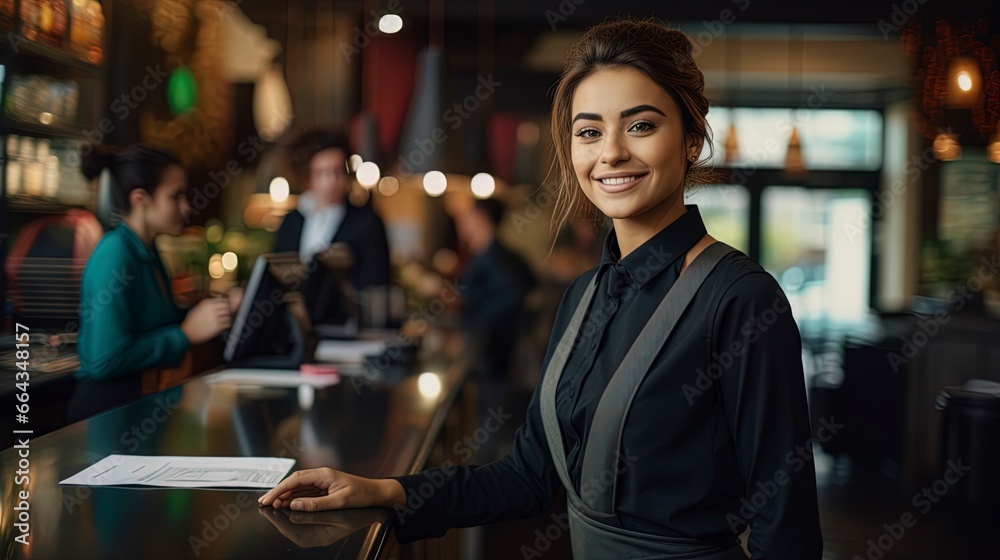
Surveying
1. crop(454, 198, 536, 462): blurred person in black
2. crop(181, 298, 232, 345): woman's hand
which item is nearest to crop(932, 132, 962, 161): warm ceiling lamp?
crop(454, 198, 536, 462): blurred person in black

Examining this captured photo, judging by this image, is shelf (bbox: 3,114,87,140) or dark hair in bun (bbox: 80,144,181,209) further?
dark hair in bun (bbox: 80,144,181,209)

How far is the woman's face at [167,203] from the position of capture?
2.76 meters

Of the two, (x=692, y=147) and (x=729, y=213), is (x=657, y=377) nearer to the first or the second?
(x=692, y=147)

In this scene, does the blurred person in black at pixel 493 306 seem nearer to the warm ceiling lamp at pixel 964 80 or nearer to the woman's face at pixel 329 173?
the woman's face at pixel 329 173

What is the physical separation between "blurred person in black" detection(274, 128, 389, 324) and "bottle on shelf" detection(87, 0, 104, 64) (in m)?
1.76

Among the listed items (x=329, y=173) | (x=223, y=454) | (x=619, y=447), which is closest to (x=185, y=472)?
(x=223, y=454)

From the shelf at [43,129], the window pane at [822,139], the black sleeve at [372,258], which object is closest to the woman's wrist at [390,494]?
the shelf at [43,129]

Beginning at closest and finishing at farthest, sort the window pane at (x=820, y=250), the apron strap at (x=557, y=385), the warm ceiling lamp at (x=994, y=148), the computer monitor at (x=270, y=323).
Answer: the apron strap at (x=557, y=385) → the computer monitor at (x=270, y=323) → the warm ceiling lamp at (x=994, y=148) → the window pane at (x=820, y=250)

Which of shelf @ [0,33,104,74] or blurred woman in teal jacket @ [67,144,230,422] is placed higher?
Result: shelf @ [0,33,104,74]

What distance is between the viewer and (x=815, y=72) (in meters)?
9.63

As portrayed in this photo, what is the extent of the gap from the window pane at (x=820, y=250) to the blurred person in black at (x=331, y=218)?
5.35m

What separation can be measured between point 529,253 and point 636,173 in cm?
997

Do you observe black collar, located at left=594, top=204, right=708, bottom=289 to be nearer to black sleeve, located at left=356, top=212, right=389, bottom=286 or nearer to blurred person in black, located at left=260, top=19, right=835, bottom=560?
blurred person in black, located at left=260, top=19, right=835, bottom=560

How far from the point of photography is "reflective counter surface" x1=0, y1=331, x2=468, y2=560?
4.26 ft
